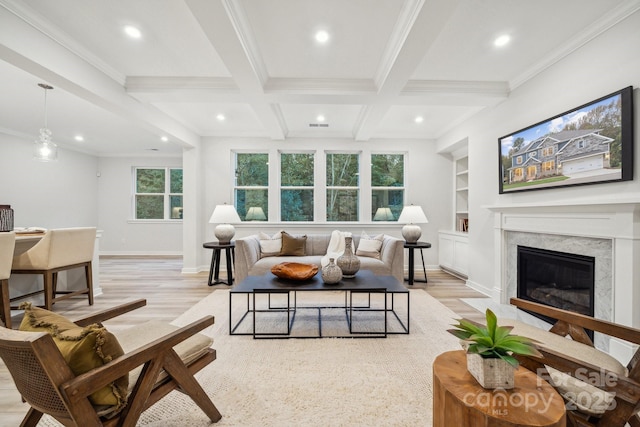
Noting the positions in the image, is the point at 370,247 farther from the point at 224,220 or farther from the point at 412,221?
the point at 224,220

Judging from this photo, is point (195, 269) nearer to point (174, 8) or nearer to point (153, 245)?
point (153, 245)

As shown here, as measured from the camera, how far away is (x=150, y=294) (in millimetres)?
3838

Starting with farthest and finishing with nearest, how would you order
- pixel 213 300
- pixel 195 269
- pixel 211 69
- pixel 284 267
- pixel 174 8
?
pixel 195 269, pixel 213 300, pixel 211 69, pixel 284 267, pixel 174 8

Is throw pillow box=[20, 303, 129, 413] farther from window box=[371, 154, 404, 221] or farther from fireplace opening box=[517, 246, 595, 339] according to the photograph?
window box=[371, 154, 404, 221]

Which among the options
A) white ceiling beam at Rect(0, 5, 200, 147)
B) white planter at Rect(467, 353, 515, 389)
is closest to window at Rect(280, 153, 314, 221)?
white ceiling beam at Rect(0, 5, 200, 147)

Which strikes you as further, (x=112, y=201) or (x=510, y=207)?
(x=112, y=201)

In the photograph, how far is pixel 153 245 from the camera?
709 cm

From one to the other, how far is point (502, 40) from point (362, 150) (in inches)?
124

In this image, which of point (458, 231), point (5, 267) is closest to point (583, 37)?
point (458, 231)

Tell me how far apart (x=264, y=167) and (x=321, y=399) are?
450 cm

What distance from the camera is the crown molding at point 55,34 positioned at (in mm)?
2006

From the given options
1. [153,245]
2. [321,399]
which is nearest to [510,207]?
[321,399]

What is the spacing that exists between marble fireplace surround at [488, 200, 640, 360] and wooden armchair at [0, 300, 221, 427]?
2812 mm

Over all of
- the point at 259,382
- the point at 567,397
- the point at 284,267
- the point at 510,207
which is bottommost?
the point at 259,382
